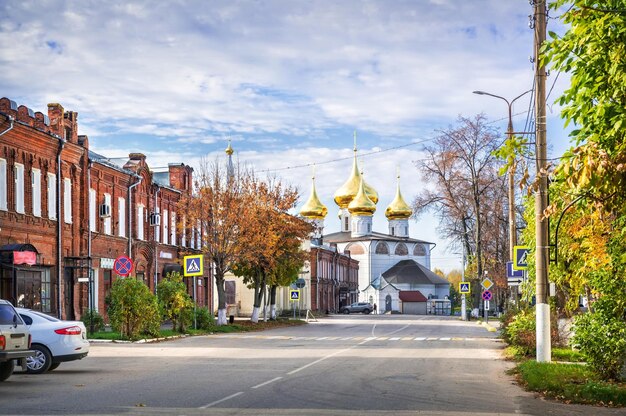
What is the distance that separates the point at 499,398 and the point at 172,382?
6368 millimetres

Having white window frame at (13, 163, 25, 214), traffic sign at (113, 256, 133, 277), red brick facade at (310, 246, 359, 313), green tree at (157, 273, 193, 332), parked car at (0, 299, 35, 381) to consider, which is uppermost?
white window frame at (13, 163, 25, 214)

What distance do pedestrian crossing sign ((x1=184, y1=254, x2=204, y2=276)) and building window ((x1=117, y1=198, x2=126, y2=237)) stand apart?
9.74 meters

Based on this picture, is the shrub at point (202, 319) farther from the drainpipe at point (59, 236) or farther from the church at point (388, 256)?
the church at point (388, 256)

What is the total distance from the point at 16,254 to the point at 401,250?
328 ft

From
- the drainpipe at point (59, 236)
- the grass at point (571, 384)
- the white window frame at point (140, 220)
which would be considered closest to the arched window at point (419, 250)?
the white window frame at point (140, 220)

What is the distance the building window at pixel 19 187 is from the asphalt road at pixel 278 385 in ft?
37.1

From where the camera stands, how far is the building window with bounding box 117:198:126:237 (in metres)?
48.1

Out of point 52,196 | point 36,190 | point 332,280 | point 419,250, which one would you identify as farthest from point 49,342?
point 419,250

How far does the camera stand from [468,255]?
213 feet

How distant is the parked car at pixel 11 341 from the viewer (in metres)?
16.7

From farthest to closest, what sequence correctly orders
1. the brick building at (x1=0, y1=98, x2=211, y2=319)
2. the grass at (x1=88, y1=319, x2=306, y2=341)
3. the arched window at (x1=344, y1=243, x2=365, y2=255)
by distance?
the arched window at (x1=344, y1=243, x2=365, y2=255) < the brick building at (x1=0, y1=98, x2=211, y2=319) < the grass at (x1=88, y1=319, x2=306, y2=341)

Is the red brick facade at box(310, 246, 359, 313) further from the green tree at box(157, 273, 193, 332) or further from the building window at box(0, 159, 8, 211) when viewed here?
A: the building window at box(0, 159, 8, 211)

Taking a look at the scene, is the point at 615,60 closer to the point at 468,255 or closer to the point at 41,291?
the point at 41,291

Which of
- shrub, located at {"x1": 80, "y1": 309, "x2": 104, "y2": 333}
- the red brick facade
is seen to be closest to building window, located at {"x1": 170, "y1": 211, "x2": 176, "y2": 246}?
shrub, located at {"x1": 80, "y1": 309, "x2": 104, "y2": 333}
